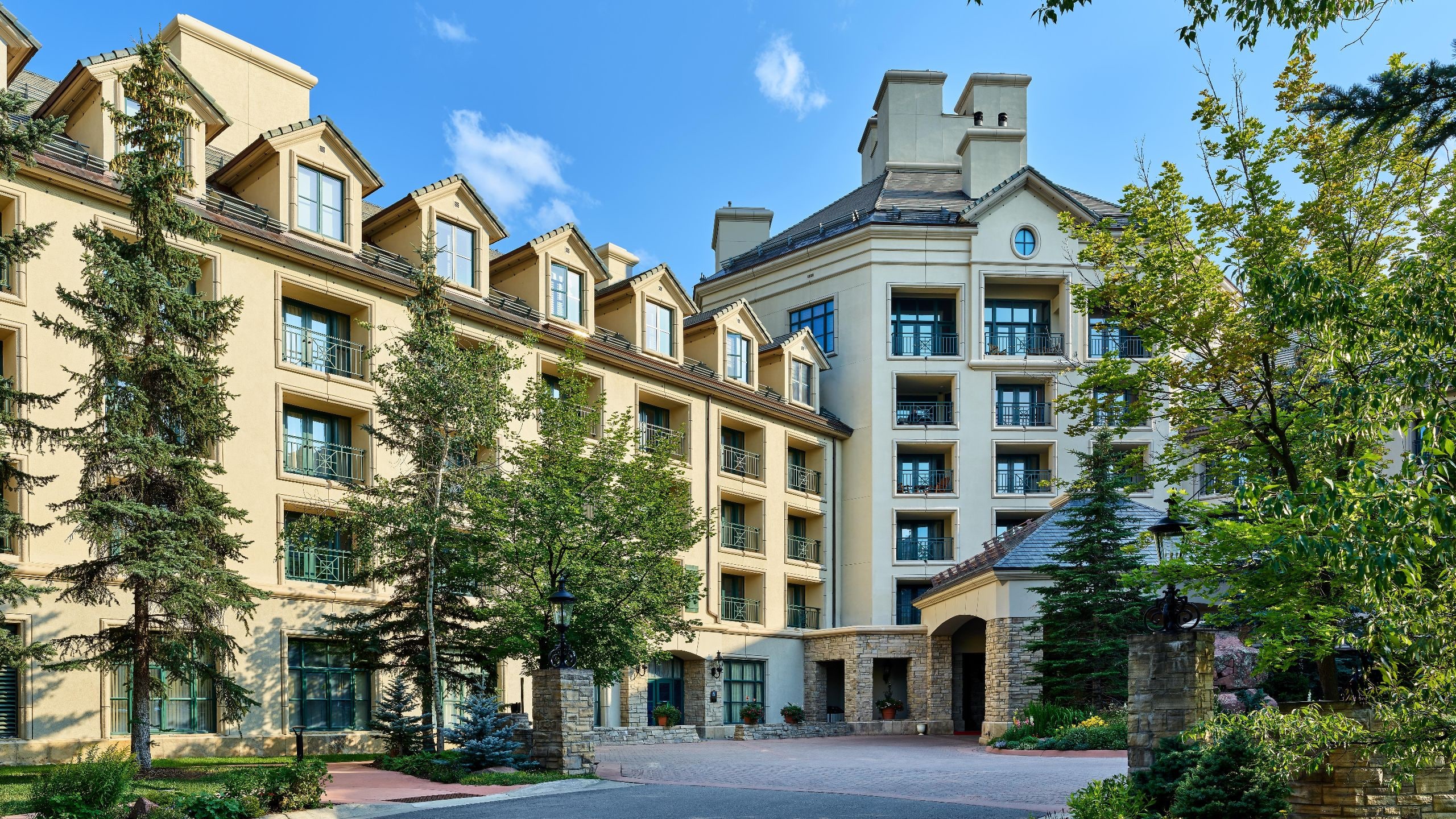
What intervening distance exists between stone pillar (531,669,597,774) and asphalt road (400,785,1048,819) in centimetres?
231

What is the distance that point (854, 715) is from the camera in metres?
41.9

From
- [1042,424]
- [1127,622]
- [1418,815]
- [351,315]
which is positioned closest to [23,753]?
[351,315]

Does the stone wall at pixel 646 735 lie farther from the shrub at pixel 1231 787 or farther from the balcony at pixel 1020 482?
the shrub at pixel 1231 787

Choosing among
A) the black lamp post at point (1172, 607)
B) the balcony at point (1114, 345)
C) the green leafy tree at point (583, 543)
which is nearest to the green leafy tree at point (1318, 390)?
the black lamp post at point (1172, 607)

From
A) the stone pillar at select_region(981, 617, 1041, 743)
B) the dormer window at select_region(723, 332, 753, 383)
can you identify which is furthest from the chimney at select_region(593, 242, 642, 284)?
the stone pillar at select_region(981, 617, 1041, 743)

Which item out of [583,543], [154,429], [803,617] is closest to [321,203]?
[154,429]

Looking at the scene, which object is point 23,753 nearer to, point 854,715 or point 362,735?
point 362,735

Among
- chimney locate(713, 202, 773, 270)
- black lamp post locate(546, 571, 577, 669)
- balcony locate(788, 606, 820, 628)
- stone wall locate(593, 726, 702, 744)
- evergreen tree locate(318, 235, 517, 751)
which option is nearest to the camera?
black lamp post locate(546, 571, 577, 669)

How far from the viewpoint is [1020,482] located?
150ft

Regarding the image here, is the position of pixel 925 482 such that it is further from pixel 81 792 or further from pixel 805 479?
pixel 81 792

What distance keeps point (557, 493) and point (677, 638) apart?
15.1 m

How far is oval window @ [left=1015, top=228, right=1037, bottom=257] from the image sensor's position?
45562 mm

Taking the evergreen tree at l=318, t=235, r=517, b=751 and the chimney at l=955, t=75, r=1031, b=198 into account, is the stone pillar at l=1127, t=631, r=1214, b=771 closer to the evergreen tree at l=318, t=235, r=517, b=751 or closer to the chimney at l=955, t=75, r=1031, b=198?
the evergreen tree at l=318, t=235, r=517, b=751

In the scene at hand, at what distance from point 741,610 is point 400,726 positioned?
19.4m
